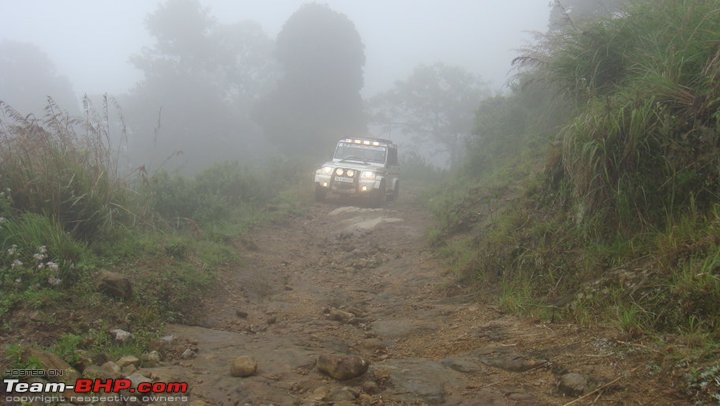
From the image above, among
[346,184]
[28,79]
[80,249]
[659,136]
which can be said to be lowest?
[80,249]

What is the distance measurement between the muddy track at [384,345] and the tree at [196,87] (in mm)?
28454

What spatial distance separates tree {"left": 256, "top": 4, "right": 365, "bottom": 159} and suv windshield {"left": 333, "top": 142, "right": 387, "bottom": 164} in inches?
654

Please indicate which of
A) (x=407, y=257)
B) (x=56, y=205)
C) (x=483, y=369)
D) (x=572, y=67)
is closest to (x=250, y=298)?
(x=56, y=205)

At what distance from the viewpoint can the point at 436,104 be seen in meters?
39.8

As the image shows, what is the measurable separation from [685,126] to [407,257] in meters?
4.41

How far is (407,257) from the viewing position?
26.7ft

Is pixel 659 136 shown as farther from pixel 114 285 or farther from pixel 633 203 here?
pixel 114 285

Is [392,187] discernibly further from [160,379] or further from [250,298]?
[160,379]

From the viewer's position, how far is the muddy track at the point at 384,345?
3154mm

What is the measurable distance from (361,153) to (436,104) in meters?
26.2

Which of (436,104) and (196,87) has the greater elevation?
(436,104)

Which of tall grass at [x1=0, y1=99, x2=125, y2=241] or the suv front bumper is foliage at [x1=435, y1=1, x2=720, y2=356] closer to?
tall grass at [x1=0, y1=99, x2=125, y2=241]

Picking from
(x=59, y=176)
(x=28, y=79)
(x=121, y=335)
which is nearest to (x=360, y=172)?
(x=59, y=176)

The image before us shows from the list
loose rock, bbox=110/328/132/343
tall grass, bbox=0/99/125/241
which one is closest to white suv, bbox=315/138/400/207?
tall grass, bbox=0/99/125/241
